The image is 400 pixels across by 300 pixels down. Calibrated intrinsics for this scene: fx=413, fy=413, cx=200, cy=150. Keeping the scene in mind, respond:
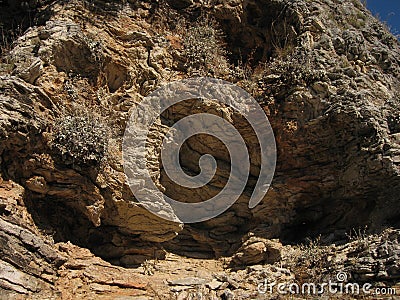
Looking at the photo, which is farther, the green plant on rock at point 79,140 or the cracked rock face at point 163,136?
the green plant on rock at point 79,140

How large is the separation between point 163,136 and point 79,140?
5.56 feet

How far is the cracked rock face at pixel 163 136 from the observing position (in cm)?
607

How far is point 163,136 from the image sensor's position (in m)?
7.59

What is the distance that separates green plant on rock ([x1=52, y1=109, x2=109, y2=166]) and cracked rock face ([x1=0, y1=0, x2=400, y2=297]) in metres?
0.12

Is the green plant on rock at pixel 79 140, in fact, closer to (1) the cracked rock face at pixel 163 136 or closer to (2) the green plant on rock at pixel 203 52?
(1) the cracked rock face at pixel 163 136

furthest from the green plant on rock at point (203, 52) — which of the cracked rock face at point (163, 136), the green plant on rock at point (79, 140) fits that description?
the green plant on rock at point (79, 140)

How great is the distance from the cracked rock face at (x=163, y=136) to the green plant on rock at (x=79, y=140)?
12 cm

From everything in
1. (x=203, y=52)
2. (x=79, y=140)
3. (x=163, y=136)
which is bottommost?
(x=79, y=140)

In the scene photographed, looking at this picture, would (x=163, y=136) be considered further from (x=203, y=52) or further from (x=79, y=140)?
(x=203, y=52)

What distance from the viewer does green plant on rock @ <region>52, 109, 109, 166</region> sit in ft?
20.7

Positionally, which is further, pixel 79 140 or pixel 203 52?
pixel 203 52

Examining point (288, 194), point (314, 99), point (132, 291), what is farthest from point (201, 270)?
point (314, 99)

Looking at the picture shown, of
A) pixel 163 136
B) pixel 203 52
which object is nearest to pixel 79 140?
pixel 163 136

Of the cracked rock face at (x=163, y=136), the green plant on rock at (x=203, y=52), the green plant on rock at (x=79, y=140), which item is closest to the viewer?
the cracked rock face at (x=163, y=136)
